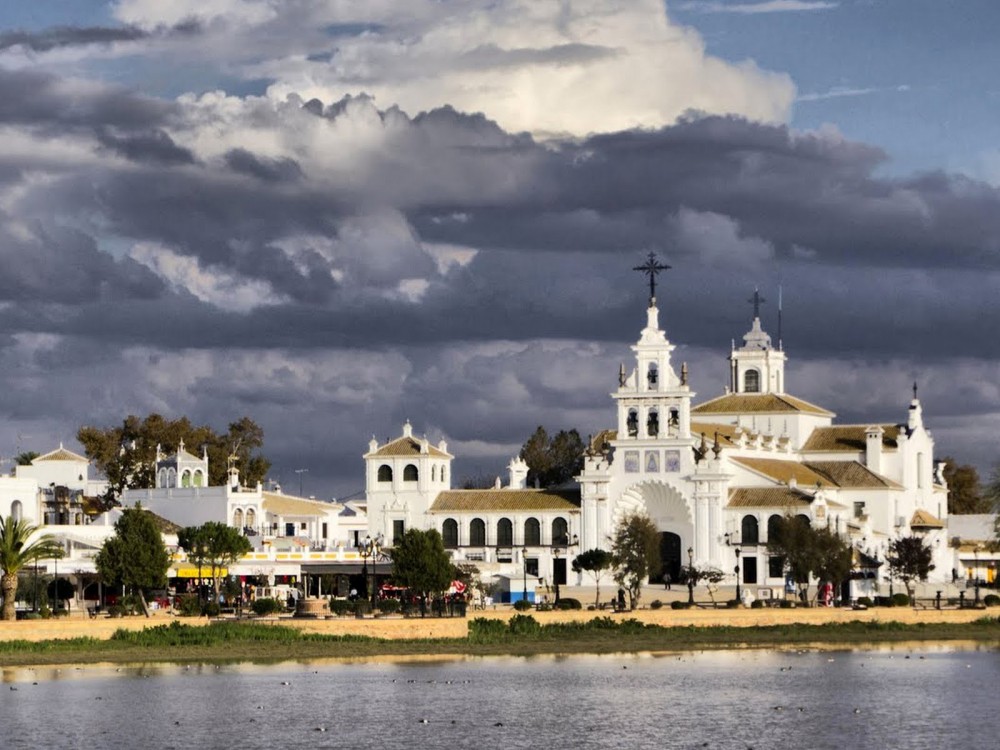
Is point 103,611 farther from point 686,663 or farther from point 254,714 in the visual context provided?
point 254,714

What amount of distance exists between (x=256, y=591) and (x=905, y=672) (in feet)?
153

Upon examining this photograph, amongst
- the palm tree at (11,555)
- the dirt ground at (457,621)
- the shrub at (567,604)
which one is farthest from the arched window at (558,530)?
the palm tree at (11,555)

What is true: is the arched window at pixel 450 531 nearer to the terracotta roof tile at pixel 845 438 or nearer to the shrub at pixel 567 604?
the terracotta roof tile at pixel 845 438

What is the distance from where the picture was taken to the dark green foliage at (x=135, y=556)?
82875 mm

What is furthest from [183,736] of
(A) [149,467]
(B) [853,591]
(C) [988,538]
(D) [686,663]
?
(C) [988,538]

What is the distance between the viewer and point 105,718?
178ft

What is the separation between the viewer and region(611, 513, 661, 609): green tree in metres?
106

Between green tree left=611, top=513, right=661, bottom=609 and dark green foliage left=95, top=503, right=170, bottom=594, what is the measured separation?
25561 millimetres

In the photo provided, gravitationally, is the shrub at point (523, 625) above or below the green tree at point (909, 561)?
below

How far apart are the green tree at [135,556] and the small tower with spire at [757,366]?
2577 inches

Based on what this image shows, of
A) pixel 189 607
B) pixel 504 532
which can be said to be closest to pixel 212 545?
pixel 189 607

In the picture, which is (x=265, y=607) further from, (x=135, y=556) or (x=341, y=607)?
(x=135, y=556)

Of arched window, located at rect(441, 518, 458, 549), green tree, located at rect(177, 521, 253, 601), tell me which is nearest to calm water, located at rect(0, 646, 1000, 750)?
green tree, located at rect(177, 521, 253, 601)

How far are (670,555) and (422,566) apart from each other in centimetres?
4103
